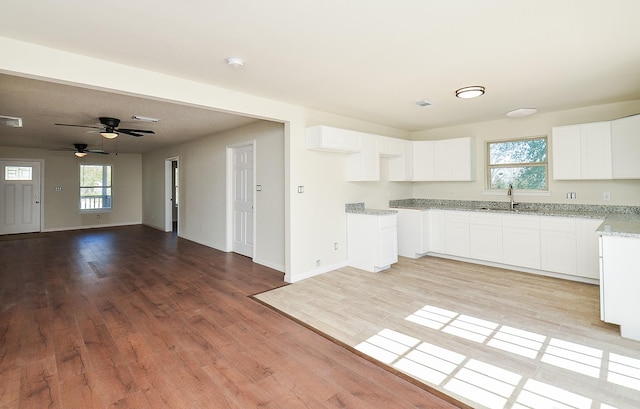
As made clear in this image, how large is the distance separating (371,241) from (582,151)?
316cm

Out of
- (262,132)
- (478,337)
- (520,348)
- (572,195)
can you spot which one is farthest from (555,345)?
(262,132)

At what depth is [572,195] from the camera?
179 inches

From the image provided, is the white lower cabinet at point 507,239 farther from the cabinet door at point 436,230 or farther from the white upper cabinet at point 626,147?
the white upper cabinet at point 626,147

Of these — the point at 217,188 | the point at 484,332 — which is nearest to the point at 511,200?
the point at 484,332

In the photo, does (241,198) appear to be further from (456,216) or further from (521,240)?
(521,240)

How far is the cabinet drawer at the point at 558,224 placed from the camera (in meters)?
4.04

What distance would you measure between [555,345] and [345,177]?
3.31 meters

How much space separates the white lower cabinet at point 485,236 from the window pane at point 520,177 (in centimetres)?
89

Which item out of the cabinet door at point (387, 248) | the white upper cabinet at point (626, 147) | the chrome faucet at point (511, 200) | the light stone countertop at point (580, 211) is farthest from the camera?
the chrome faucet at point (511, 200)

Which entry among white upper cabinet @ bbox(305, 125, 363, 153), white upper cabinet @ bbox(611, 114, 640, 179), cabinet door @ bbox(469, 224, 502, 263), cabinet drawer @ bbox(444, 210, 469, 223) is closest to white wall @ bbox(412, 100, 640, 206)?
white upper cabinet @ bbox(611, 114, 640, 179)

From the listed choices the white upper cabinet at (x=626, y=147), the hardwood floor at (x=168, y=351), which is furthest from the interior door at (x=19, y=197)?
the white upper cabinet at (x=626, y=147)

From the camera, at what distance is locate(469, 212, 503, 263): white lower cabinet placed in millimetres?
4707

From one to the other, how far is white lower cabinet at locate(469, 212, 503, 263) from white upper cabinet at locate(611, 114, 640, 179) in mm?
1489

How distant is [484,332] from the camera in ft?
8.94
